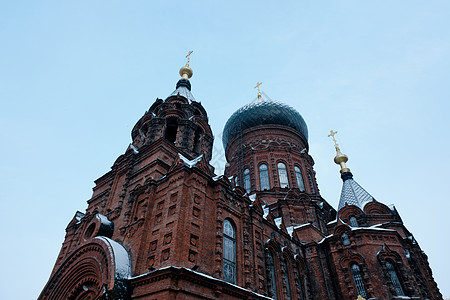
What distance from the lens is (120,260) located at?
8.64m

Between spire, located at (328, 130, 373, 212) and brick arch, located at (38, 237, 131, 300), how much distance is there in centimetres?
1362

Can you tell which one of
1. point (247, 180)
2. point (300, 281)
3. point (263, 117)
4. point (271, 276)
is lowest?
point (271, 276)

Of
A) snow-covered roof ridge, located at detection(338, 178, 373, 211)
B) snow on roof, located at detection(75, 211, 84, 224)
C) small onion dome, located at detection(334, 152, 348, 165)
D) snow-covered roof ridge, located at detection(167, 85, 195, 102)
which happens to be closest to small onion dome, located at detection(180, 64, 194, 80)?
snow-covered roof ridge, located at detection(167, 85, 195, 102)

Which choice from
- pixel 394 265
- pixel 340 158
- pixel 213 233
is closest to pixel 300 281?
pixel 394 265

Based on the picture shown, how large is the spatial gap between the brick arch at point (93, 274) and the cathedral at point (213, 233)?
0.03m

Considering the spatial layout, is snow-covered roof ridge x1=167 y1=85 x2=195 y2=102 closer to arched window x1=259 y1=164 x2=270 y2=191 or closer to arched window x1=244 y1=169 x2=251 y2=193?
arched window x1=244 y1=169 x2=251 y2=193

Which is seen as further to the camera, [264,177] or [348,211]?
[264,177]

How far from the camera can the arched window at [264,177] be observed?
2042cm

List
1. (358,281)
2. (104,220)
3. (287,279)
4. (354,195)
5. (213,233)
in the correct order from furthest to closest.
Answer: (354,195), (358,281), (287,279), (104,220), (213,233)

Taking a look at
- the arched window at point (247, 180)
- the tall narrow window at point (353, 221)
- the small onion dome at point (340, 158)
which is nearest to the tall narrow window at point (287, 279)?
the tall narrow window at point (353, 221)

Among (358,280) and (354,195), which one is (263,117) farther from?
(358,280)

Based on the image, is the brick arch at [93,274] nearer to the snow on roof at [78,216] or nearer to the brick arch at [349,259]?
the snow on roof at [78,216]

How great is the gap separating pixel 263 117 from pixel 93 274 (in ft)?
54.9

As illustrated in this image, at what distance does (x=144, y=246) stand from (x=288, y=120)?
16820 mm
